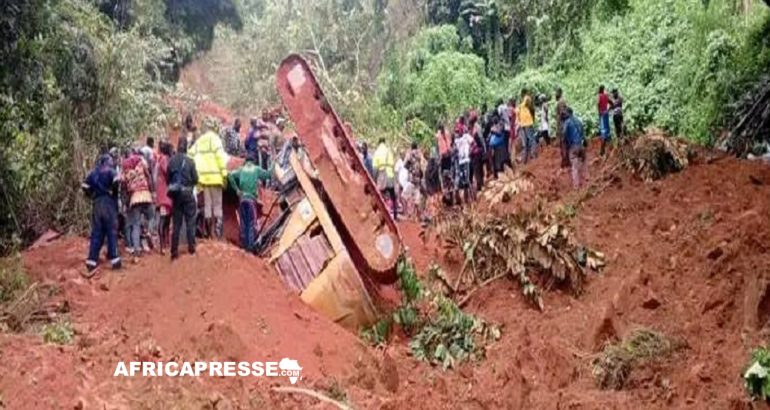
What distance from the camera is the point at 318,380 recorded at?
905 centimetres

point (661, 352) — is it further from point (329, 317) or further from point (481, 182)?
point (481, 182)

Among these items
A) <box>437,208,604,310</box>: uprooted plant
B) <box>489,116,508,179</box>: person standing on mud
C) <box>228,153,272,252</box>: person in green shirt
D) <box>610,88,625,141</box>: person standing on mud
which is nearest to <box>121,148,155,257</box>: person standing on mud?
<box>228,153,272,252</box>: person in green shirt

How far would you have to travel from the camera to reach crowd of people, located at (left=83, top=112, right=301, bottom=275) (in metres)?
10.3

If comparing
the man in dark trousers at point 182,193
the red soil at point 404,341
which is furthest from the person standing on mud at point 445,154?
the man in dark trousers at point 182,193

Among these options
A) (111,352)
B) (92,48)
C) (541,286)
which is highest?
(92,48)

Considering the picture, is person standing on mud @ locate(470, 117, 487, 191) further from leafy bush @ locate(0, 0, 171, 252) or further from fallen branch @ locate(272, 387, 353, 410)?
fallen branch @ locate(272, 387, 353, 410)

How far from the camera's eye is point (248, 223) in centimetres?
1148

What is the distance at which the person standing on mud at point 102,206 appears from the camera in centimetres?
1033

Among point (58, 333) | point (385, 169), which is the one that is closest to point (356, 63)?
point (385, 169)

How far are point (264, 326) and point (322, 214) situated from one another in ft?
5.68

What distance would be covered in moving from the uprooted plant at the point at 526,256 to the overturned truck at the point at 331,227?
156 cm

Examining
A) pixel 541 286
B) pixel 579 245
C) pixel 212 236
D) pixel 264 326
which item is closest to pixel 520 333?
pixel 541 286

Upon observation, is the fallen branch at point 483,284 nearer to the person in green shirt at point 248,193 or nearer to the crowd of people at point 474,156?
the person in green shirt at point 248,193

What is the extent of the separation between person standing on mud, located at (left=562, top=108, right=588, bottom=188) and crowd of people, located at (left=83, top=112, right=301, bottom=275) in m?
5.10
